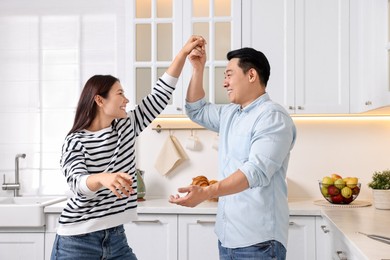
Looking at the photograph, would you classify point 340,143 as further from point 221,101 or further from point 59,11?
point 59,11

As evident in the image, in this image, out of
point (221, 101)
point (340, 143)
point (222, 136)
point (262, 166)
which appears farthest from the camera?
point (340, 143)

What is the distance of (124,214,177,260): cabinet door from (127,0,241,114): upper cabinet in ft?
2.25

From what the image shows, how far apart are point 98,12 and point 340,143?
1.89 meters

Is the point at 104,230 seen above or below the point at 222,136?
below

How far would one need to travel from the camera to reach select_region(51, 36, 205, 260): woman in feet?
A: 6.90

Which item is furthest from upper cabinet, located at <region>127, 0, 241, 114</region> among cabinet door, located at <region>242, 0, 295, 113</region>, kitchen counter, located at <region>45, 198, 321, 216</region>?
kitchen counter, located at <region>45, 198, 321, 216</region>

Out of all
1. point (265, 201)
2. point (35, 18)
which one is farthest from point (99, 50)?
point (265, 201)

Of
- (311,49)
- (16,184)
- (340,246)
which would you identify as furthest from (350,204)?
(16,184)

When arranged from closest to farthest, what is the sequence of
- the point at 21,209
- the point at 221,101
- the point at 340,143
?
the point at 21,209 < the point at 221,101 < the point at 340,143

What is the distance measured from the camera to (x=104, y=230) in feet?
7.03

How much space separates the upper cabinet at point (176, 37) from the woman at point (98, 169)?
1183mm

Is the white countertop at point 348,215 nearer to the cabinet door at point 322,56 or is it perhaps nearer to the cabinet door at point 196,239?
the cabinet door at point 196,239

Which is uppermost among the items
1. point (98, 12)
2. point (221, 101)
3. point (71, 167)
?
point (98, 12)

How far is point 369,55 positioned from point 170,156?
1462 mm
